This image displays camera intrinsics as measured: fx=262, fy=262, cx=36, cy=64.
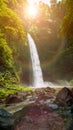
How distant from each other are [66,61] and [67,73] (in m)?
2.34

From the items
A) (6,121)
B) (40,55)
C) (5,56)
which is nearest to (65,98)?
(6,121)

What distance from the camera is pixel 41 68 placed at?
145 feet

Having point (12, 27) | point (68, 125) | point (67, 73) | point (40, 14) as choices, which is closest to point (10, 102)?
point (12, 27)

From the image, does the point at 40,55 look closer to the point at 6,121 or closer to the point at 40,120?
the point at 40,120

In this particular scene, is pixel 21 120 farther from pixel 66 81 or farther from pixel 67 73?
pixel 67 73

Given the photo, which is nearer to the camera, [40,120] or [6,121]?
[6,121]

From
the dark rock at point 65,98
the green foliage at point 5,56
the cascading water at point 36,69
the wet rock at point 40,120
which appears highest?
the cascading water at point 36,69

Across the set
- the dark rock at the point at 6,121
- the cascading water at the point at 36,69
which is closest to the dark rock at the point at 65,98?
the dark rock at the point at 6,121

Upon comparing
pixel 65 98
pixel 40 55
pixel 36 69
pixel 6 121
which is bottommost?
pixel 6 121

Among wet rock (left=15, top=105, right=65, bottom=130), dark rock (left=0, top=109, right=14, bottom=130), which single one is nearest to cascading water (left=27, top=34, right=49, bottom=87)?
wet rock (left=15, top=105, right=65, bottom=130)

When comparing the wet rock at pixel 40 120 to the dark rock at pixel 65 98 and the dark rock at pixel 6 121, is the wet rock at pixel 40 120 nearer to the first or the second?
the dark rock at pixel 6 121

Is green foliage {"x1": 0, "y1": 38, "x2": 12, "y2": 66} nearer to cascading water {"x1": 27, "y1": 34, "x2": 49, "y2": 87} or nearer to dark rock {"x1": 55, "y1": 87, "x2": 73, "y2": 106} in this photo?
dark rock {"x1": 55, "y1": 87, "x2": 73, "y2": 106}

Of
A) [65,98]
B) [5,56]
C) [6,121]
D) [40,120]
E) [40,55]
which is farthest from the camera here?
[40,55]

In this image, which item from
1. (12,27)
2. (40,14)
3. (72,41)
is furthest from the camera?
(40,14)
